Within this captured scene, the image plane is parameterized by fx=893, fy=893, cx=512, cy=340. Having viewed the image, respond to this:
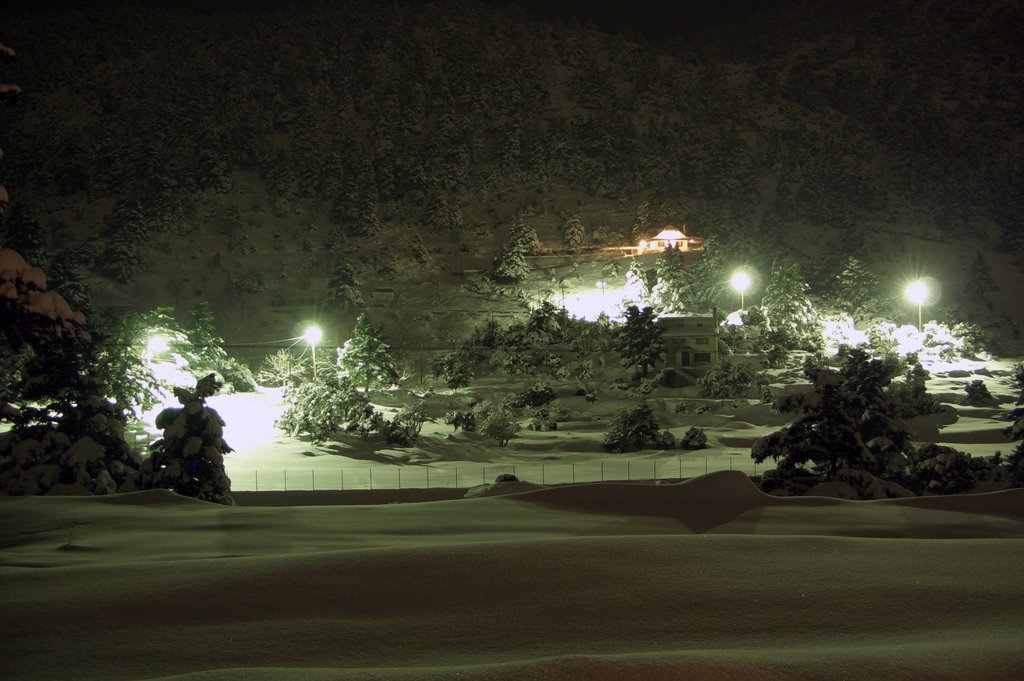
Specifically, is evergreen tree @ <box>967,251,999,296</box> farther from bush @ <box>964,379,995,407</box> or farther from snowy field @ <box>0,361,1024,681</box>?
snowy field @ <box>0,361,1024,681</box>

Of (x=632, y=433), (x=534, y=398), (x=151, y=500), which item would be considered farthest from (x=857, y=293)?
(x=151, y=500)

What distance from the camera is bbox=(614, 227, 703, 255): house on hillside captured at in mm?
62969

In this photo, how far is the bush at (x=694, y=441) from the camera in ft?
95.7

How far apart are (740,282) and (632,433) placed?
2618 centimetres

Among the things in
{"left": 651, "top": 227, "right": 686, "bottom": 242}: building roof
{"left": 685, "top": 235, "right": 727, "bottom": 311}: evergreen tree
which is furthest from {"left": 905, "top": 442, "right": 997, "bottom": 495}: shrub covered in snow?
{"left": 651, "top": 227, "right": 686, "bottom": 242}: building roof

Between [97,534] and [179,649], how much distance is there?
14.4ft

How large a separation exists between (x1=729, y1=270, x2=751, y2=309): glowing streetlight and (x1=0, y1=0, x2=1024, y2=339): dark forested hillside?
7.73 m

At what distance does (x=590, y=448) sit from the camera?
97.9 feet

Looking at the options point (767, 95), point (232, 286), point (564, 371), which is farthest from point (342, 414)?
point (767, 95)

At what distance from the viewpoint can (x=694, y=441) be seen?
29297mm

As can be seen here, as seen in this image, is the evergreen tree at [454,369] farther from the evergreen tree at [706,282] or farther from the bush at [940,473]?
the bush at [940,473]

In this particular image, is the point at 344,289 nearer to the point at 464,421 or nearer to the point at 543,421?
the point at 464,421

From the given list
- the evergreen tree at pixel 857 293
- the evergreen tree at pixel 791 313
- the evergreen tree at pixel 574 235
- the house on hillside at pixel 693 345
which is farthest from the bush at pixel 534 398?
the evergreen tree at pixel 574 235

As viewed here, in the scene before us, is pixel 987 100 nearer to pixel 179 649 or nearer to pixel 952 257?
pixel 952 257
